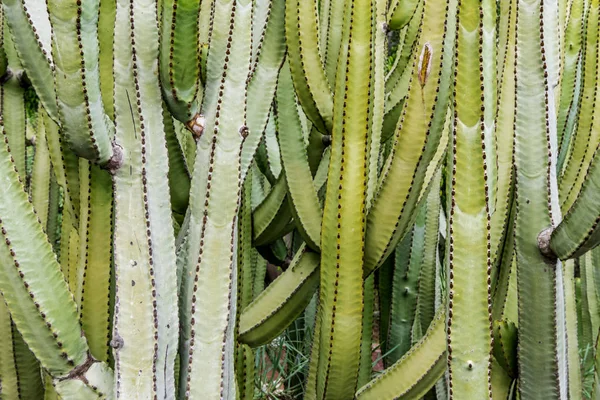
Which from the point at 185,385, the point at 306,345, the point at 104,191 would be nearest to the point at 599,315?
the point at 306,345

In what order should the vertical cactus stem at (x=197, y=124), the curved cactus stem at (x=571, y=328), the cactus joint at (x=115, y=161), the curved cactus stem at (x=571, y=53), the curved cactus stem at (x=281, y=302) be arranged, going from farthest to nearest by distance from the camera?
the curved cactus stem at (x=571, y=53)
the curved cactus stem at (x=281, y=302)
the curved cactus stem at (x=571, y=328)
the vertical cactus stem at (x=197, y=124)
the cactus joint at (x=115, y=161)

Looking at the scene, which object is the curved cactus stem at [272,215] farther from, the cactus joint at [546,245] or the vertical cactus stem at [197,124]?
the cactus joint at [546,245]

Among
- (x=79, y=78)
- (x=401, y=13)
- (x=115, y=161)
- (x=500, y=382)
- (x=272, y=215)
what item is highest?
(x=401, y=13)

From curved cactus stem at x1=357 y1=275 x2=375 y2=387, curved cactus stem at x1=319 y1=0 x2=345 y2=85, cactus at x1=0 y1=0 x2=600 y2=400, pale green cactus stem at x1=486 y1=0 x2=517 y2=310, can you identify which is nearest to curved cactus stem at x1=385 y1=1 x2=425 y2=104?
curved cactus stem at x1=319 y1=0 x2=345 y2=85

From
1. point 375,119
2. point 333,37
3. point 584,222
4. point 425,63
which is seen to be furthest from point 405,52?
point 584,222

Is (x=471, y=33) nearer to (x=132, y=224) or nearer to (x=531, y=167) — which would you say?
(x=531, y=167)

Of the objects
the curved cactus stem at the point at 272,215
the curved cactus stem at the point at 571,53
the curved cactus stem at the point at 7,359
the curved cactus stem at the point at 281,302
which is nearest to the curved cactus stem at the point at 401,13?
the curved cactus stem at the point at 571,53

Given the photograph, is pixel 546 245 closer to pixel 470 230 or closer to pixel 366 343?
pixel 470 230
